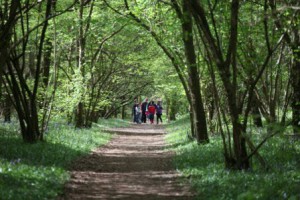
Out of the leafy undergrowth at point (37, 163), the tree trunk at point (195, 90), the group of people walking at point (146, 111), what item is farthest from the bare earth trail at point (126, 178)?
the group of people walking at point (146, 111)

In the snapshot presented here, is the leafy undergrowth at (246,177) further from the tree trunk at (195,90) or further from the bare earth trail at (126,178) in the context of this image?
the tree trunk at (195,90)

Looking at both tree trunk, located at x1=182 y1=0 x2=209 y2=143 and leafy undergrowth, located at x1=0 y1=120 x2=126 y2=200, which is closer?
leafy undergrowth, located at x1=0 y1=120 x2=126 y2=200

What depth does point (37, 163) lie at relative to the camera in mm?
10477

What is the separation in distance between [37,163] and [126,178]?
221cm

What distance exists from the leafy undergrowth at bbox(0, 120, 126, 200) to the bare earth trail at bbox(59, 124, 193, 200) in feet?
1.08

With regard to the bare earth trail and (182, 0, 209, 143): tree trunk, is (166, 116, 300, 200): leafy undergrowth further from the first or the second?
(182, 0, 209, 143): tree trunk

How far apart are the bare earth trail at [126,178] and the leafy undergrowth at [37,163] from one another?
33 cm

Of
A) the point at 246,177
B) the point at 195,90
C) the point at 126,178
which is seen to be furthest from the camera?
the point at 195,90

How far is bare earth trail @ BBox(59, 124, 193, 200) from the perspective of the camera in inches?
334

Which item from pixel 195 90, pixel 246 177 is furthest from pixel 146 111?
pixel 246 177

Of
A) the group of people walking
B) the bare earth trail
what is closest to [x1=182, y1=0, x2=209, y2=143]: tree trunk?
the bare earth trail

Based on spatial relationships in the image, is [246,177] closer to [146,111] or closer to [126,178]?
[126,178]

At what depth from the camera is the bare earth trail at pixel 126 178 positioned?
848 centimetres

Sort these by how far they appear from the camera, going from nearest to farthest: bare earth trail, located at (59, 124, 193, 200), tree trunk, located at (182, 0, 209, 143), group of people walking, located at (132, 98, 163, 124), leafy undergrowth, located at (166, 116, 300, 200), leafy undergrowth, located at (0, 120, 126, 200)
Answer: leafy undergrowth, located at (166, 116, 300, 200) < leafy undergrowth, located at (0, 120, 126, 200) < bare earth trail, located at (59, 124, 193, 200) < tree trunk, located at (182, 0, 209, 143) < group of people walking, located at (132, 98, 163, 124)
